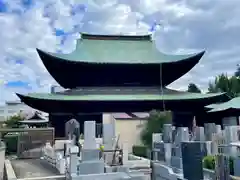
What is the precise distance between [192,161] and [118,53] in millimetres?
18309

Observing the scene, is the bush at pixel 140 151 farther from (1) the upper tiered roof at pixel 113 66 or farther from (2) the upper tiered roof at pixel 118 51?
(2) the upper tiered roof at pixel 118 51

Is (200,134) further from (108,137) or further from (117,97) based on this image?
(117,97)

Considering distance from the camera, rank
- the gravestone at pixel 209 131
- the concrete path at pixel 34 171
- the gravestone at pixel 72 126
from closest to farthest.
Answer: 1. the concrete path at pixel 34 171
2. the gravestone at pixel 72 126
3. the gravestone at pixel 209 131

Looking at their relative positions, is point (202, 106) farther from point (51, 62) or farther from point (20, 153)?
point (20, 153)

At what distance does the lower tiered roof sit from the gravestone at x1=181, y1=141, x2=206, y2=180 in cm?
1198

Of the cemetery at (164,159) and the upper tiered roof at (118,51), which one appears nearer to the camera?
the cemetery at (164,159)

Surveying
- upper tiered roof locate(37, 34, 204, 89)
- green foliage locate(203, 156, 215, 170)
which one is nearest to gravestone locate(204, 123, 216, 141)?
green foliage locate(203, 156, 215, 170)

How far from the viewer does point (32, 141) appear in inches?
709

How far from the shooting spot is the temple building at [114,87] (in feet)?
65.0

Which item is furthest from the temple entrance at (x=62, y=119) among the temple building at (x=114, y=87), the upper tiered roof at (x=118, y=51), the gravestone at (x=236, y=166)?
the gravestone at (x=236, y=166)

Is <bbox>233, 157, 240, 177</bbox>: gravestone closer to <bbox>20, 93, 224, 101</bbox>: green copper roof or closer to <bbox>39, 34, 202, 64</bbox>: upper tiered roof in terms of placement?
<bbox>20, 93, 224, 101</bbox>: green copper roof

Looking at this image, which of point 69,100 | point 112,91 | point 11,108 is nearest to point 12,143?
point 69,100

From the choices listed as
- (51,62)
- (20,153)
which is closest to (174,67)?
(51,62)

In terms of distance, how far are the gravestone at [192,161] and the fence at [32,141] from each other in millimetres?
12751
